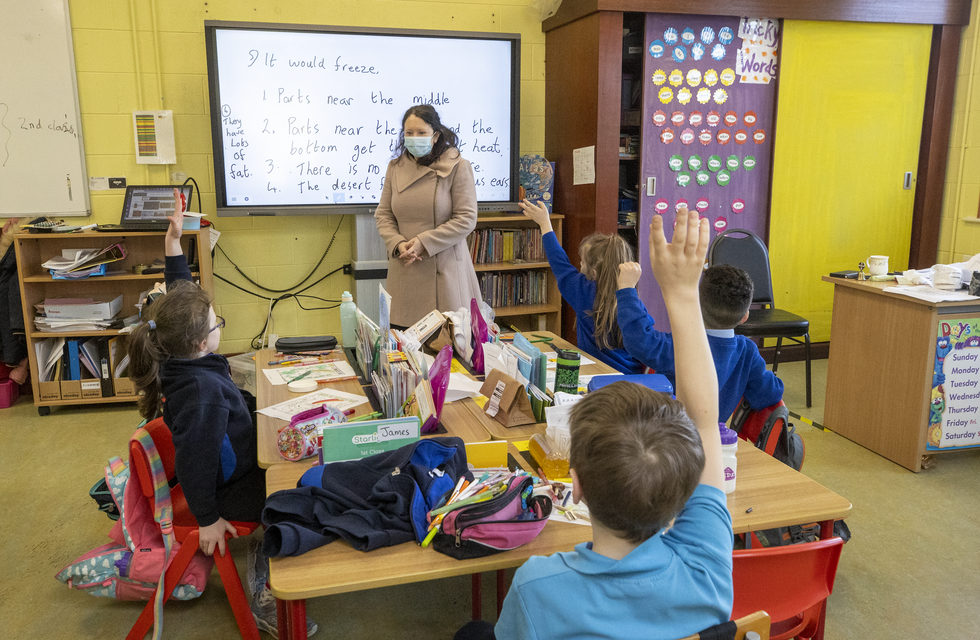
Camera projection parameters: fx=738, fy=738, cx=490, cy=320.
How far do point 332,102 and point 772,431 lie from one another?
301cm

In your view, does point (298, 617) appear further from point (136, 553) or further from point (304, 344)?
point (304, 344)

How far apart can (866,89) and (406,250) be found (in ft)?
10.4

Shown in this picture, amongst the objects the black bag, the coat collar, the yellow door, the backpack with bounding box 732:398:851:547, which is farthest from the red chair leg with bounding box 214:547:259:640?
the yellow door

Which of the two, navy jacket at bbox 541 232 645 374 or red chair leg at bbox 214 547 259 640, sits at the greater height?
navy jacket at bbox 541 232 645 374

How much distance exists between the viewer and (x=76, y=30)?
153 inches

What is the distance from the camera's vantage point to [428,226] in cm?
326

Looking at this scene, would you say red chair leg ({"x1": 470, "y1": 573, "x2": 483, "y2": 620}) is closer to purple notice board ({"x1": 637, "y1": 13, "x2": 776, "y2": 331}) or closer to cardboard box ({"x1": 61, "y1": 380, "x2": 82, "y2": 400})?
purple notice board ({"x1": 637, "y1": 13, "x2": 776, "y2": 331})

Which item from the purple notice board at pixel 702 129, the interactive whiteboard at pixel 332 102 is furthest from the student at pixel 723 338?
the interactive whiteboard at pixel 332 102

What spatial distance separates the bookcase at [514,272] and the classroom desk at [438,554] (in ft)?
9.54

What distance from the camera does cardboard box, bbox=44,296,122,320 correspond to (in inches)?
149

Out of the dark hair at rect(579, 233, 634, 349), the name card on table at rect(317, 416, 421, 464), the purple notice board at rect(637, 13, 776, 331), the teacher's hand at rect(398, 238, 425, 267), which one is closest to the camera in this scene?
the name card on table at rect(317, 416, 421, 464)

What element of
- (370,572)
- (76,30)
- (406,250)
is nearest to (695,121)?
(406,250)

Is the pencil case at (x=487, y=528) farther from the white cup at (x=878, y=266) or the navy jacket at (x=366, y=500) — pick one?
the white cup at (x=878, y=266)

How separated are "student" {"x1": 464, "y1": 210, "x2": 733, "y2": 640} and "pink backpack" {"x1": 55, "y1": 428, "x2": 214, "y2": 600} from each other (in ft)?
3.88
